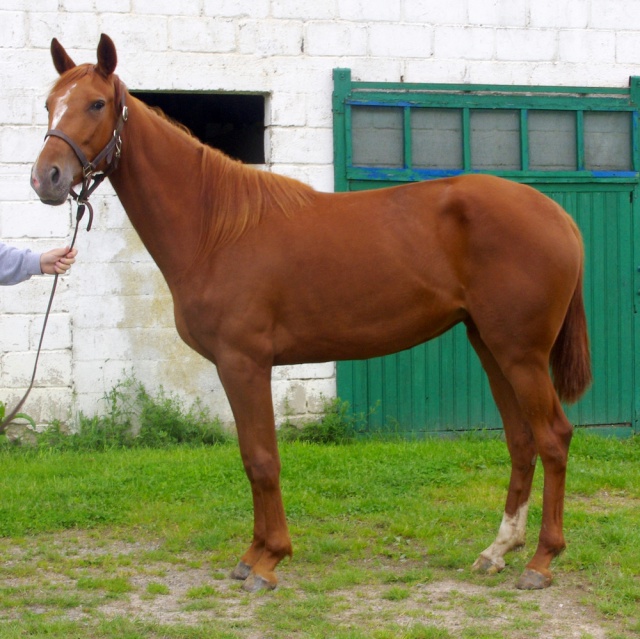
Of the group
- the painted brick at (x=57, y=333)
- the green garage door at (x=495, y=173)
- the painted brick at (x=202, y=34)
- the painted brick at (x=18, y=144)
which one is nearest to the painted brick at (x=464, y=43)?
the green garage door at (x=495, y=173)

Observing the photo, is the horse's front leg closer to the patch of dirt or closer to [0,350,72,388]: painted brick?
the patch of dirt

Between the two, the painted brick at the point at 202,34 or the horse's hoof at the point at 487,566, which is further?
the painted brick at the point at 202,34

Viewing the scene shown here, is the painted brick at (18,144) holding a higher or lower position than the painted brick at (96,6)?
lower

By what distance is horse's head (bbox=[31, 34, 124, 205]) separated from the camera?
366 cm

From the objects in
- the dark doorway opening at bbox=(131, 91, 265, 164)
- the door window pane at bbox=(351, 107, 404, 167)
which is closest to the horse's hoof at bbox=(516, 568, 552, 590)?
the door window pane at bbox=(351, 107, 404, 167)

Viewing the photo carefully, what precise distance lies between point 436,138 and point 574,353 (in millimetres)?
3238

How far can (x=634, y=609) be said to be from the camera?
3.61 meters

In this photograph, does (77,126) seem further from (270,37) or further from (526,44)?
(526,44)

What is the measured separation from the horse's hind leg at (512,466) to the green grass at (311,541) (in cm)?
10

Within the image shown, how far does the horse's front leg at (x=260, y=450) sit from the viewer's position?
3992mm

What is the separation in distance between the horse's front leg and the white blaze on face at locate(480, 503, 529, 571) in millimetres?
1003

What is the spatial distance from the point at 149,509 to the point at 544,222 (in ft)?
9.48

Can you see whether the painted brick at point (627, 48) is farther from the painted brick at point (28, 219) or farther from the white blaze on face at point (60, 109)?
the white blaze on face at point (60, 109)

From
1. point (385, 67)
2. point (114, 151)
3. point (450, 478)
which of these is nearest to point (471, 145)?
point (385, 67)
